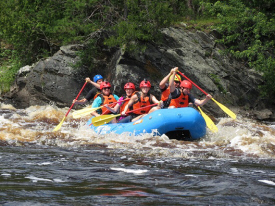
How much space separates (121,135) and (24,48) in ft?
30.9

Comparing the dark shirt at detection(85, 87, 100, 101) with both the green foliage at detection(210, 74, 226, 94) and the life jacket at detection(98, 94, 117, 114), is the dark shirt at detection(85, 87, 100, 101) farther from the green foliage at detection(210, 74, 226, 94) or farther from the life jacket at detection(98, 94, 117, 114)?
the green foliage at detection(210, 74, 226, 94)

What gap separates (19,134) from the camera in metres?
8.30

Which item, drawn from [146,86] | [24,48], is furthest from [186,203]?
[24,48]

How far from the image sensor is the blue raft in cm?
743

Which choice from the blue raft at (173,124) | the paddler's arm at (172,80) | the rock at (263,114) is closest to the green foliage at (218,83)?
the rock at (263,114)

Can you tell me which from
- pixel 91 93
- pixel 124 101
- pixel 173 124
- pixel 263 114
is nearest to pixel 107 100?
pixel 124 101

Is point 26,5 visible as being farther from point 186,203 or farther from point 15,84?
point 186,203

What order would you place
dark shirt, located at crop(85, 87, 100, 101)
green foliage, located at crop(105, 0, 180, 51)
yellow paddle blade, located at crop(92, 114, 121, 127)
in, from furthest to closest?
green foliage, located at crop(105, 0, 180, 51), dark shirt, located at crop(85, 87, 100, 101), yellow paddle blade, located at crop(92, 114, 121, 127)

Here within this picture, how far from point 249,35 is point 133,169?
1100 centimetres

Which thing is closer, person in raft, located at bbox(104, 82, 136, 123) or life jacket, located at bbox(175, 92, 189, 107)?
life jacket, located at bbox(175, 92, 189, 107)

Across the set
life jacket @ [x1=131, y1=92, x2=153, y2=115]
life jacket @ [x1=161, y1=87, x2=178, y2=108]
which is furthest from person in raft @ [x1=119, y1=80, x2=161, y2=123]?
life jacket @ [x1=161, y1=87, x2=178, y2=108]

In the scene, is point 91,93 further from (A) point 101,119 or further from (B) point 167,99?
(B) point 167,99

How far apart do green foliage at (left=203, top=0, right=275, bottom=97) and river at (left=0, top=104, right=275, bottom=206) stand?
525cm

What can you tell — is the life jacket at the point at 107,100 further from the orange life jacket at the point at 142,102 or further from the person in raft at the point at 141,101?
the orange life jacket at the point at 142,102
